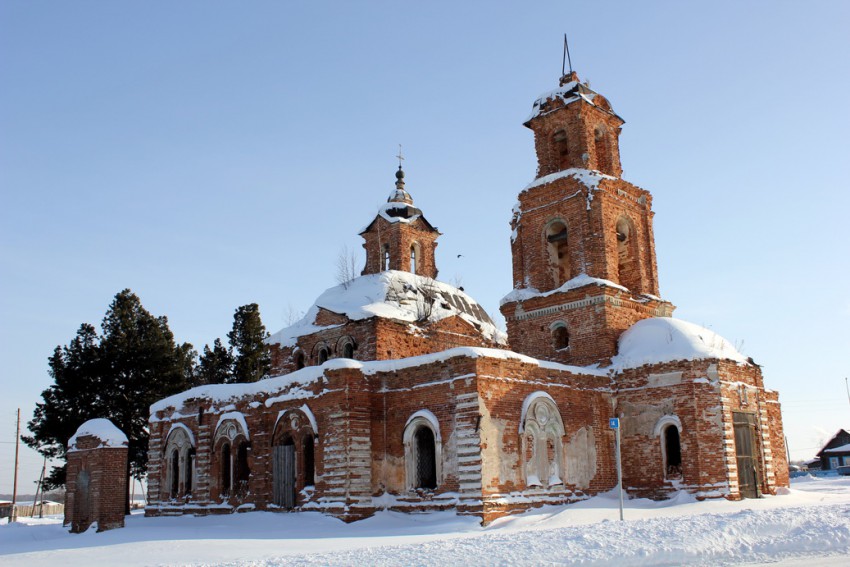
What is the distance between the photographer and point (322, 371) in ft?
67.5

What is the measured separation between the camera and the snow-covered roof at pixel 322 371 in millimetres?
19484

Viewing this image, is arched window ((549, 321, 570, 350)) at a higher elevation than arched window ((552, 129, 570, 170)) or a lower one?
lower

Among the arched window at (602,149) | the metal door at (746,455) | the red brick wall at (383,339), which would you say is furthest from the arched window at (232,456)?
the arched window at (602,149)

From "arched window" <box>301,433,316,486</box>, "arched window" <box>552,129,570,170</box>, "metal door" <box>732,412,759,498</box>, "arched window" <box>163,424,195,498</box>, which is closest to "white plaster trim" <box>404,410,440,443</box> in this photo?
"arched window" <box>301,433,316,486</box>

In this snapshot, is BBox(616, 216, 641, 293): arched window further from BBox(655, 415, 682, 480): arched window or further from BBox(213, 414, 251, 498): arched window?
BBox(213, 414, 251, 498): arched window

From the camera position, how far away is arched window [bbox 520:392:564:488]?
19.5m

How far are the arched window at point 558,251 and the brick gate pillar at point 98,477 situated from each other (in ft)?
44.8

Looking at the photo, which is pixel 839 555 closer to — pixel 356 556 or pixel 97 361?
pixel 356 556

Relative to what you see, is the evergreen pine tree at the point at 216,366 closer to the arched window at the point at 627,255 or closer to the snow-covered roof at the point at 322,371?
the snow-covered roof at the point at 322,371

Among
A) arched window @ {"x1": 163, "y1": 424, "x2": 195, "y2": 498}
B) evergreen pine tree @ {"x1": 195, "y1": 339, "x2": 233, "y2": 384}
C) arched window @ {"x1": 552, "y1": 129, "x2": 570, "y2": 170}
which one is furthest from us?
evergreen pine tree @ {"x1": 195, "y1": 339, "x2": 233, "y2": 384}

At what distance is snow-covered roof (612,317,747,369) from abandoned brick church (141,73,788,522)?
6cm

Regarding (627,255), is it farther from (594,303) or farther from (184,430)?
(184,430)

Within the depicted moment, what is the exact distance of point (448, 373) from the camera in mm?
19438

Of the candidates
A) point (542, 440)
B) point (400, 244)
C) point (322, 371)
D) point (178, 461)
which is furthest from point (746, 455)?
point (178, 461)
